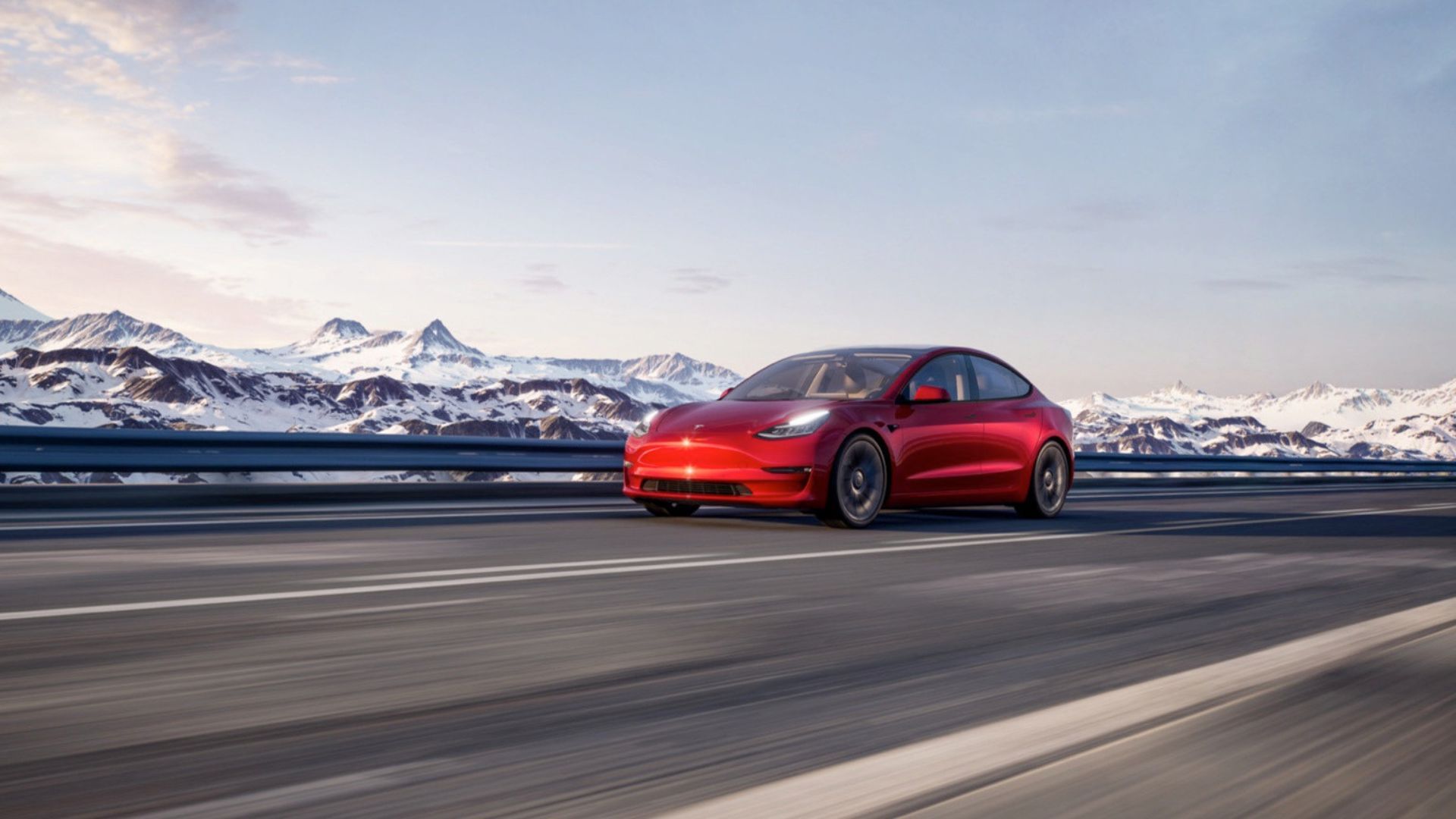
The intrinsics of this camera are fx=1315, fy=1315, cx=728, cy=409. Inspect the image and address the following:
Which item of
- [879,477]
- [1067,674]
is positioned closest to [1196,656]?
[1067,674]

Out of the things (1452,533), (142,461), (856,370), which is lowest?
(1452,533)

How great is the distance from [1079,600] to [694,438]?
4207mm

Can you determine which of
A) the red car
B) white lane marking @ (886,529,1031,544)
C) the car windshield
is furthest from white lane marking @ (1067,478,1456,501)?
white lane marking @ (886,529,1031,544)

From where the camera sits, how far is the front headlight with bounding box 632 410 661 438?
9.99 meters

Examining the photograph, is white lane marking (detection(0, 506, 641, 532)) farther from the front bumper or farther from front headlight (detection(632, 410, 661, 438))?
the front bumper

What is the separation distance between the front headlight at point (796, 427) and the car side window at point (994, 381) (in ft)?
6.83

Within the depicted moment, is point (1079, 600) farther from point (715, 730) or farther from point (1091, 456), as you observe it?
point (1091, 456)

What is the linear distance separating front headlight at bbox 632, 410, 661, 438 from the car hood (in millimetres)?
118

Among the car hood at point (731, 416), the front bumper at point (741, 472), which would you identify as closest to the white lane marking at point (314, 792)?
the front bumper at point (741, 472)

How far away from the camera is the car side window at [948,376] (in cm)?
1047

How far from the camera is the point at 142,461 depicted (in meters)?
10.6

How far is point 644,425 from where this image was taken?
10.1 m

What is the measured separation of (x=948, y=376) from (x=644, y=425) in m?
2.55

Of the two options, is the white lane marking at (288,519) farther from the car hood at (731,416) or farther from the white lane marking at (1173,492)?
the white lane marking at (1173,492)
